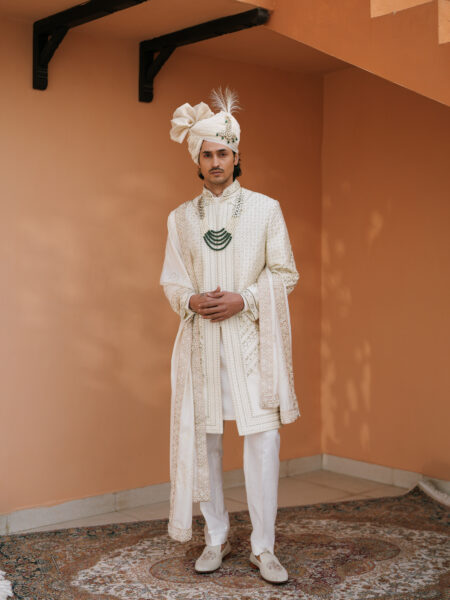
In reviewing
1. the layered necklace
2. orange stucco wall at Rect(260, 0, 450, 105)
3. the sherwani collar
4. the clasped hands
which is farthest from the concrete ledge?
orange stucco wall at Rect(260, 0, 450, 105)

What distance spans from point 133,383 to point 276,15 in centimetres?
193

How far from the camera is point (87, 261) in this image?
4.07 m

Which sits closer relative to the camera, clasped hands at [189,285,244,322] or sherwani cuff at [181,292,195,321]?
clasped hands at [189,285,244,322]

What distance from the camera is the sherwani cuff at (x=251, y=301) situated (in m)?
3.13

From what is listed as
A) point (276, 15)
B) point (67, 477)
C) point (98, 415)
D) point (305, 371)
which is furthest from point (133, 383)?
point (276, 15)

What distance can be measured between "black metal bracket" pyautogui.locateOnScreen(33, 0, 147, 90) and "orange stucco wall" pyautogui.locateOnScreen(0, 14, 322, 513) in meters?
0.05

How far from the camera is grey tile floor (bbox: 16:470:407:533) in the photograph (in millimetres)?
4027

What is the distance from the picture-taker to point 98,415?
4.12 metres

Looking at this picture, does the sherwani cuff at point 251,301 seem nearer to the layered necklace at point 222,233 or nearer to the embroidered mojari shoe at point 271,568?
the layered necklace at point 222,233

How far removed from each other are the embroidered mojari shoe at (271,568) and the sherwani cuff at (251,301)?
2.96ft

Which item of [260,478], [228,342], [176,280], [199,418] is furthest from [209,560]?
[176,280]

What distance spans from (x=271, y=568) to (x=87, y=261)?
5.77ft

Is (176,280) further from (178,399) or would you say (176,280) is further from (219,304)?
(178,399)

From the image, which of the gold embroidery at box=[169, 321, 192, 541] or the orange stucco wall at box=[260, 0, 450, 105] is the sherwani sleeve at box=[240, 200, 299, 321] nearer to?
the gold embroidery at box=[169, 321, 192, 541]
